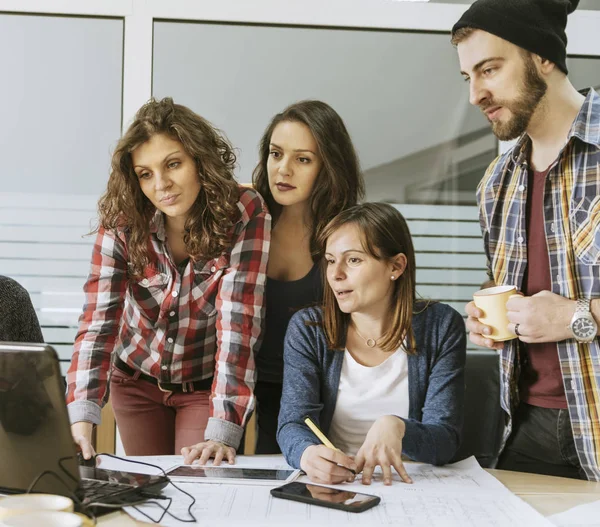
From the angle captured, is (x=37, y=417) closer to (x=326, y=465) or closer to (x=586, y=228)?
(x=326, y=465)

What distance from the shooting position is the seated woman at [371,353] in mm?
1521

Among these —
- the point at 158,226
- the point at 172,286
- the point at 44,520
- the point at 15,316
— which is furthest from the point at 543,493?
the point at 15,316

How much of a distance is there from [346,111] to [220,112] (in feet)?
1.62

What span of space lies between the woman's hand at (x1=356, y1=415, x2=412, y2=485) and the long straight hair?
0.94 feet

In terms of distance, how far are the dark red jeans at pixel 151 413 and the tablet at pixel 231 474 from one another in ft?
1.38

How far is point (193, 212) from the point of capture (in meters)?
1.75

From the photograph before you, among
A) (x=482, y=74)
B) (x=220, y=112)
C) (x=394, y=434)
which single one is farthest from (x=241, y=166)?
(x=394, y=434)

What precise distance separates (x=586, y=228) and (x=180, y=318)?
0.97m

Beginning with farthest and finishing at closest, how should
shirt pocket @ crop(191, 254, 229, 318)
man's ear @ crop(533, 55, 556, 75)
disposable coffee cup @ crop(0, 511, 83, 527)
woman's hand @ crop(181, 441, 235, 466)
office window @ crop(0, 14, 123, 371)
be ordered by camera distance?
office window @ crop(0, 14, 123, 371) → shirt pocket @ crop(191, 254, 229, 318) → man's ear @ crop(533, 55, 556, 75) → woman's hand @ crop(181, 441, 235, 466) → disposable coffee cup @ crop(0, 511, 83, 527)

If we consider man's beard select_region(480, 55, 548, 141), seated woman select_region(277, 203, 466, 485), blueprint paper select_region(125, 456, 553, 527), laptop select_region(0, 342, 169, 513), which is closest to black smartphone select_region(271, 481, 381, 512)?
blueprint paper select_region(125, 456, 553, 527)

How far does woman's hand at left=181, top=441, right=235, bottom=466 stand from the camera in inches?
54.8

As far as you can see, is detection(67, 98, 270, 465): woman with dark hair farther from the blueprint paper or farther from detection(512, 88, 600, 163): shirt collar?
detection(512, 88, 600, 163): shirt collar

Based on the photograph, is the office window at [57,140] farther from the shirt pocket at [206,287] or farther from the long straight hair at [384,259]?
the long straight hair at [384,259]

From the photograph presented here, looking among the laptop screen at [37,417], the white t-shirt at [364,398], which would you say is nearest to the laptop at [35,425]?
the laptop screen at [37,417]
